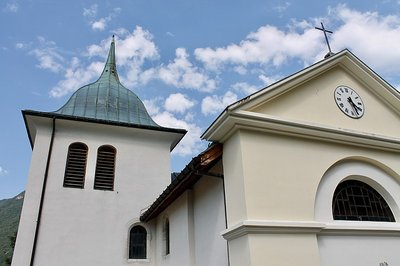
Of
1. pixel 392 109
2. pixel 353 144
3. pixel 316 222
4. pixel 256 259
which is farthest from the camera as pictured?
pixel 392 109

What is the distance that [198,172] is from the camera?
7.25m

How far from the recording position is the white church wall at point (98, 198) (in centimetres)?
1175

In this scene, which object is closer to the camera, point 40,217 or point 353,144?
point 353,144

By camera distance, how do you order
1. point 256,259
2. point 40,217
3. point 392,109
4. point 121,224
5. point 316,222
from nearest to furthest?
1. point 256,259
2. point 316,222
3. point 392,109
4. point 40,217
5. point 121,224

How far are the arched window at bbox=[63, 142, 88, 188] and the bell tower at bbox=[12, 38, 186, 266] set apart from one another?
3 centimetres

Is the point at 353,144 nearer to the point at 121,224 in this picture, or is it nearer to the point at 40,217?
the point at 121,224

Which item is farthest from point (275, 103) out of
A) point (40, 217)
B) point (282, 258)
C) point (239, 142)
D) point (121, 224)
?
point (40, 217)

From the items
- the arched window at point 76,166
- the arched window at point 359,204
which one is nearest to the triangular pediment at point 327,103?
the arched window at point 359,204

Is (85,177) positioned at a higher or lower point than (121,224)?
higher

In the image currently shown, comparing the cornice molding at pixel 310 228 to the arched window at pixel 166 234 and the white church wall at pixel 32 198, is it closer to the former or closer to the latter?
the arched window at pixel 166 234

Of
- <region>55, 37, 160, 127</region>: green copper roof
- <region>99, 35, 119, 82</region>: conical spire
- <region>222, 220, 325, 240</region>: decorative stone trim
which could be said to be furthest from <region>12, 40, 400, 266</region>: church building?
<region>99, 35, 119, 82</region>: conical spire

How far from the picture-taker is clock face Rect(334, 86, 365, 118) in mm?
8289

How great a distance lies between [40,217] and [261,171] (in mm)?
8633

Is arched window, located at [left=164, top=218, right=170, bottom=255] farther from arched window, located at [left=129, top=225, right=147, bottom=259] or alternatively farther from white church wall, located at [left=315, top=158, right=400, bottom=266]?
white church wall, located at [left=315, top=158, right=400, bottom=266]
